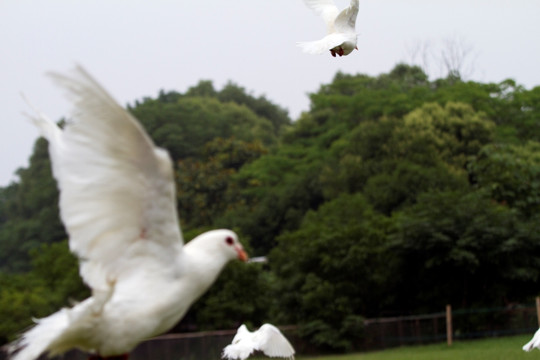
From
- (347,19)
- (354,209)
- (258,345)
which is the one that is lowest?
(258,345)

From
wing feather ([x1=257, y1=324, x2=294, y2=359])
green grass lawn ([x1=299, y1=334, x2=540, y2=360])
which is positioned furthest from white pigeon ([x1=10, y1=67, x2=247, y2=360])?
green grass lawn ([x1=299, y1=334, x2=540, y2=360])

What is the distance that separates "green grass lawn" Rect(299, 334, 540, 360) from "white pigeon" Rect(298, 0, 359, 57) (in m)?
8.59

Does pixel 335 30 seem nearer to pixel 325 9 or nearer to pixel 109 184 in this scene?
pixel 325 9

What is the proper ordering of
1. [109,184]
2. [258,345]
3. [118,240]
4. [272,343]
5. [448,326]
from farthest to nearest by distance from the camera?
[448,326] → [272,343] → [258,345] → [118,240] → [109,184]

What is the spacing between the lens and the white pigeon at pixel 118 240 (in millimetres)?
5660

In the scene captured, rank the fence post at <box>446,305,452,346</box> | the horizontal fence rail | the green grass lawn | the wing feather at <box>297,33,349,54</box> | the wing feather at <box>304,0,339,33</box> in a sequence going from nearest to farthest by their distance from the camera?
1. the wing feather at <box>297,33,349,54</box>
2. the wing feather at <box>304,0,339,33</box>
3. the green grass lawn
4. the fence post at <box>446,305,452,346</box>
5. the horizontal fence rail

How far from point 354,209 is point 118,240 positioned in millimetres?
31258

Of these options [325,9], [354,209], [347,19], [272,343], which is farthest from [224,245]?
[354,209]

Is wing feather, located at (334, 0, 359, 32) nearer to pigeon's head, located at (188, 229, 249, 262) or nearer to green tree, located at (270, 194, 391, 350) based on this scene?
pigeon's head, located at (188, 229, 249, 262)

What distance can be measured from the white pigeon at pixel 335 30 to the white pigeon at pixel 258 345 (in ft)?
13.3

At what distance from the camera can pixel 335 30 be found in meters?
11.9

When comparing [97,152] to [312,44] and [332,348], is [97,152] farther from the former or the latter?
[332,348]

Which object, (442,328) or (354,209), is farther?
(354,209)

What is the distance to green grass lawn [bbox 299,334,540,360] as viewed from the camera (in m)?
20.3
